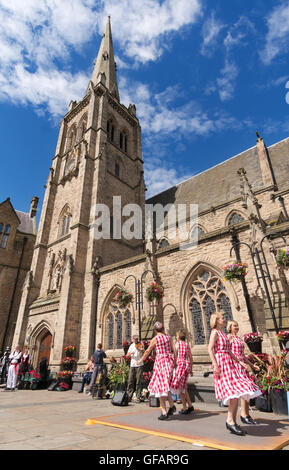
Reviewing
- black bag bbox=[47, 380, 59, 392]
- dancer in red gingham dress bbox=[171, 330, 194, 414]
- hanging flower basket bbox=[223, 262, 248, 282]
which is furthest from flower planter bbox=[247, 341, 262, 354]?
black bag bbox=[47, 380, 59, 392]

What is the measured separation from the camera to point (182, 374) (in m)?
5.23

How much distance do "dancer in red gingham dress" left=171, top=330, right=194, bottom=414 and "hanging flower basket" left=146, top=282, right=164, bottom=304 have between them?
5.39 metres

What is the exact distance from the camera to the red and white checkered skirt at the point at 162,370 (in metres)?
4.53

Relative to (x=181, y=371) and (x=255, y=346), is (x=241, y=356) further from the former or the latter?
(x=255, y=346)

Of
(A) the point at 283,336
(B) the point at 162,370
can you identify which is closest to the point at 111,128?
(A) the point at 283,336

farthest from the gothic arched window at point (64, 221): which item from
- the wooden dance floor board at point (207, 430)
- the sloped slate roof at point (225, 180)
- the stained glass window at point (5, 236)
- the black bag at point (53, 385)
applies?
the wooden dance floor board at point (207, 430)

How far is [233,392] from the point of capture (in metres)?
3.49

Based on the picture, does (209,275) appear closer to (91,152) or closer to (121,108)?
(91,152)

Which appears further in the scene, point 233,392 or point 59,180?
point 59,180

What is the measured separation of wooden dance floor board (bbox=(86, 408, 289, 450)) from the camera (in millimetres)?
2902

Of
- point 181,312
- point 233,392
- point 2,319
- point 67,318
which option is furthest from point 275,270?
point 2,319

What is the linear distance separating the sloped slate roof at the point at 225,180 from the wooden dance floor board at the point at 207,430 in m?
14.6

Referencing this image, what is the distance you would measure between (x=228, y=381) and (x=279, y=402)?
2.87 meters
